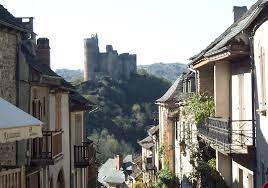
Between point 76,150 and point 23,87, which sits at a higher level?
point 23,87

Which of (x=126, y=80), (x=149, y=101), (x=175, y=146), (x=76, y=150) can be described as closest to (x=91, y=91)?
(x=149, y=101)

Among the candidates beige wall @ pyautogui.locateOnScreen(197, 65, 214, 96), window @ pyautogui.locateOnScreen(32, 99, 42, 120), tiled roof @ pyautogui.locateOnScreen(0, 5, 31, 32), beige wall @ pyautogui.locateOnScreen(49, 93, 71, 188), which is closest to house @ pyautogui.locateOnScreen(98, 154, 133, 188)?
beige wall @ pyautogui.locateOnScreen(49, 93, 71, 188)

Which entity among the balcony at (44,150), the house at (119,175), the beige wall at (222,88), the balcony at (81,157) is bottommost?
the house at (119,175)

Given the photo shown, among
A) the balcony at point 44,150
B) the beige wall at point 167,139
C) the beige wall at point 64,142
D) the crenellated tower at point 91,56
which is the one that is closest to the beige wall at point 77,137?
the beige wall at point 64,142

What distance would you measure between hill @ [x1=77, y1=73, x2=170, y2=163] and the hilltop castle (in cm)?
2033

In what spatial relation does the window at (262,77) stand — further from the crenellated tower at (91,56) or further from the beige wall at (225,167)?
the crenellated tower at (91,56)

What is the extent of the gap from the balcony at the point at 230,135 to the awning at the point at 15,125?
305 inches

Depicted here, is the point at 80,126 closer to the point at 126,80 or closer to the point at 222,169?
the point at 222,169

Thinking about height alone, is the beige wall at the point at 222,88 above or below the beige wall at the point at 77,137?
above

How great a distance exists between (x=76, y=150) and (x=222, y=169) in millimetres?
10839

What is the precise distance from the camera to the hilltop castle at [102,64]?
151m

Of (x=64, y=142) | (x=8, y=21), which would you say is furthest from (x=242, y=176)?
(x=64, y=142)

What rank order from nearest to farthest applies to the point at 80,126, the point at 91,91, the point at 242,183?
1. the point at 242,183
2. the point at 80,126
3. the point at 91,91

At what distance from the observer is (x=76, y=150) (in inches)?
1160
